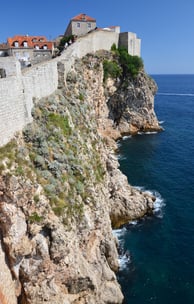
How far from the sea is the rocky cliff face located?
1.71 meters

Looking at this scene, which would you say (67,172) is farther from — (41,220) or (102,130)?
(102,130)

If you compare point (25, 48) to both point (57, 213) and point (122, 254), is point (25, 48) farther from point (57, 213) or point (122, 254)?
point (122, 254)

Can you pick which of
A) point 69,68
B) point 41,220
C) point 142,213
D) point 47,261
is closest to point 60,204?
point 41,220

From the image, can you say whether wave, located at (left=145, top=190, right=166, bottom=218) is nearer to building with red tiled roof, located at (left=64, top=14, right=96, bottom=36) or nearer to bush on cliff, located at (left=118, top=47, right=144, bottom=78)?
bush on cliff, located at (left=118, top=47, right=144, bottom=78)

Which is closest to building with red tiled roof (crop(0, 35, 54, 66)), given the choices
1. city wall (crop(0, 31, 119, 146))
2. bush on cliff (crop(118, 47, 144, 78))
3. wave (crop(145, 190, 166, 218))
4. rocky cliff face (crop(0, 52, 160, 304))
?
city wall (crop(0, 31, 119, 146))


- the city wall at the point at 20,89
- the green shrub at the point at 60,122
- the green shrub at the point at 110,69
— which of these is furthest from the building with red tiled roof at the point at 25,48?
the green shrub at the point at 60,122

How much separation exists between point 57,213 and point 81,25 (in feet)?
145

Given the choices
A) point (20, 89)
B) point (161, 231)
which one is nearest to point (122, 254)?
point (161, 231)

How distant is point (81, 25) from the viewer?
5197cm

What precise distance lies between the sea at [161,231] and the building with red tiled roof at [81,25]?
2279 centimetres

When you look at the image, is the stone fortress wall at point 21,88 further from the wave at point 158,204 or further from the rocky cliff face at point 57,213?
the wave at point 158,204

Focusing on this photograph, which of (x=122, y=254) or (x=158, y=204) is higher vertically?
(x=158, y=204)

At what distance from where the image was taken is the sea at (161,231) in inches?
858

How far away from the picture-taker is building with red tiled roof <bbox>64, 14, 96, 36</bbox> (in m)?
51.4
